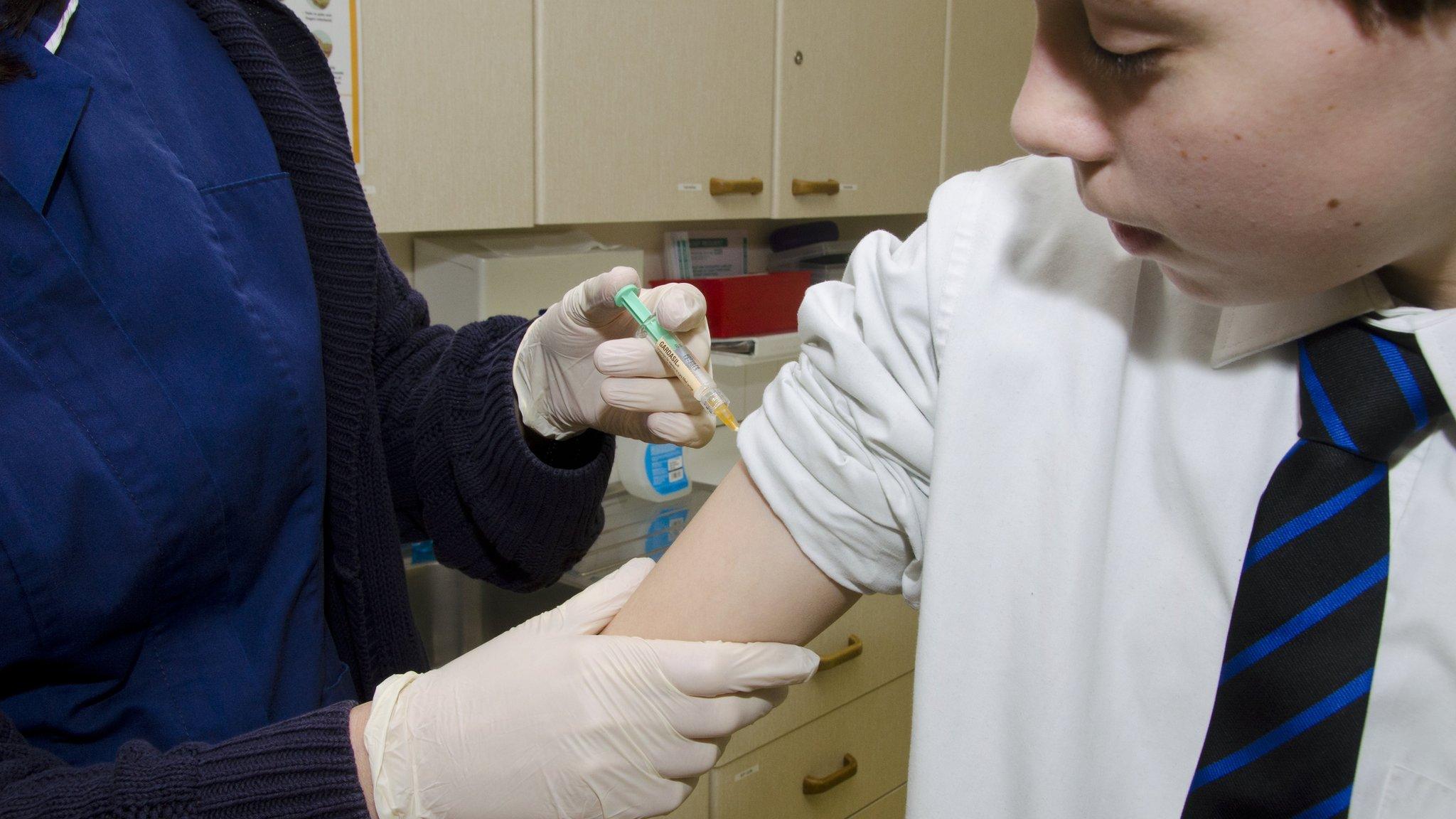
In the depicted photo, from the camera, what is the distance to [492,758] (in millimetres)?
872

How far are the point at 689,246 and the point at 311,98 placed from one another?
139 centimetres

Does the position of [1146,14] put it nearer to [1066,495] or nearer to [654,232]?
[1066,495]

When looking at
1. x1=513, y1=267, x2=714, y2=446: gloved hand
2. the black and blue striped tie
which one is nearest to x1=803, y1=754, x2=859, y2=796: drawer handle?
x1=513, y1=267, x2=714, y2=446: gloved hand

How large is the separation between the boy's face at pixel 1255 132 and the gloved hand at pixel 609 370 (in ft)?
1.87

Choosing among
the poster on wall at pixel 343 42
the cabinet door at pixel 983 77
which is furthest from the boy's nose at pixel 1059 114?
the cabinet door at pixel 983 77

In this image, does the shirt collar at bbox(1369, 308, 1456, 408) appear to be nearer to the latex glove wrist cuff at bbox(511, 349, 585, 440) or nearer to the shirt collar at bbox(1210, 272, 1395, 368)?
the shirt collar at bbox(1210, 272, 1395, 368)

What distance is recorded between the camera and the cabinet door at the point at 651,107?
1.73m

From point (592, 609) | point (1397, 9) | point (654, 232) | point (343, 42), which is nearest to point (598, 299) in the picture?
point (592, 609)

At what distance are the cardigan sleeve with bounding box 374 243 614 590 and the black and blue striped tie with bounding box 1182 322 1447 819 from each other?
30.8 inches

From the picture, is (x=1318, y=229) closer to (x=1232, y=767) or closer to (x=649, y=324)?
(x=1232, y=767)

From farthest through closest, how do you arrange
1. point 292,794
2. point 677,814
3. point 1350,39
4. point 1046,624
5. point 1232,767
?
point 677,814 < point 292,794 < point 1046,624 < point 1232,767 < point 1350,39

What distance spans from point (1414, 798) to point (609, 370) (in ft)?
2.61

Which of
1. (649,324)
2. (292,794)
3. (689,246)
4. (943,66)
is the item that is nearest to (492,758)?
(292,794)

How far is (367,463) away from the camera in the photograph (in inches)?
43.2
